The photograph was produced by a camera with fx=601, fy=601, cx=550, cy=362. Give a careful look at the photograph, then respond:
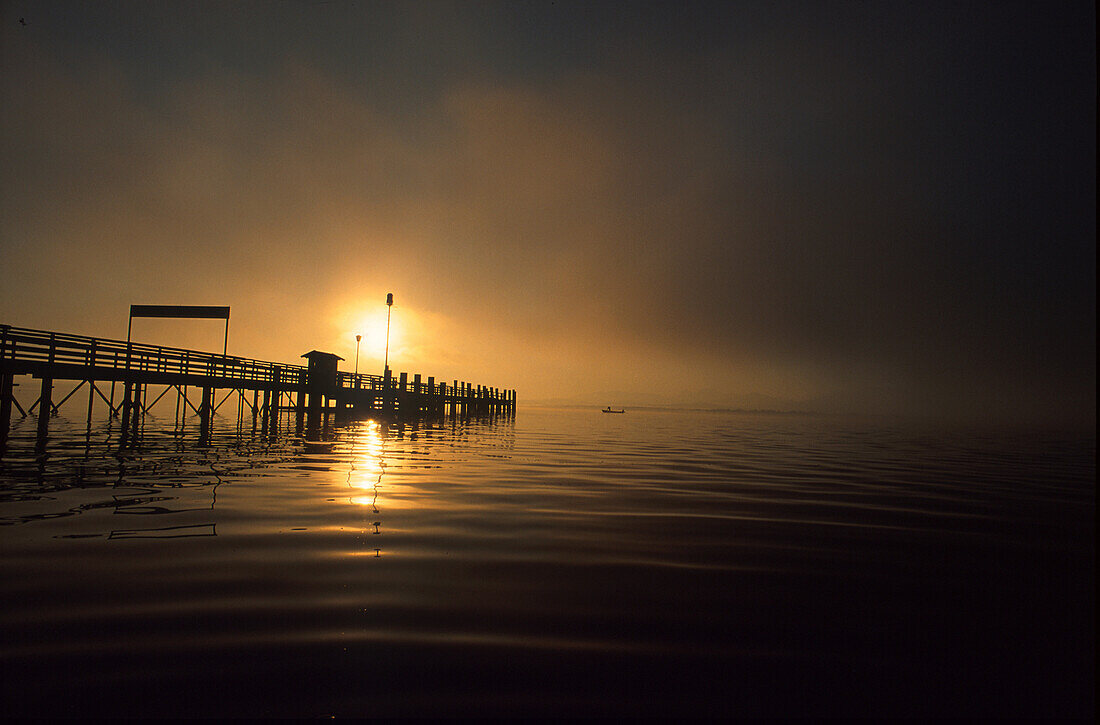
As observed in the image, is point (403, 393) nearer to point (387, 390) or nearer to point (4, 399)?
point (387, 390)


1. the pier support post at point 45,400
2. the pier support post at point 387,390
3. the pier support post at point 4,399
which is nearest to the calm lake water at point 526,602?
the pier support post at point 4,399

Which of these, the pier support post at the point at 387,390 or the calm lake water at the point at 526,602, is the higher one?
the pier support post at the point at 387,390

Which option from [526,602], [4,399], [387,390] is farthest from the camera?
[387,390]

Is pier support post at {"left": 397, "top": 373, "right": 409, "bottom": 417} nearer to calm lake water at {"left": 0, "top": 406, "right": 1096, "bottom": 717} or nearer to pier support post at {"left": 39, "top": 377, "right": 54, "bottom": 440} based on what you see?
pier support post at {"left": 39, "top": 377, "right": 54, "bottom": 440}

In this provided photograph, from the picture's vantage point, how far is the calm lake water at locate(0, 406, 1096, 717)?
2.86 m

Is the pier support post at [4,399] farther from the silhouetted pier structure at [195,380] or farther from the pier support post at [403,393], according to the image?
the pier support post at [403,393]

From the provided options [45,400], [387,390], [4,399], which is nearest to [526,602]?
[4,399]

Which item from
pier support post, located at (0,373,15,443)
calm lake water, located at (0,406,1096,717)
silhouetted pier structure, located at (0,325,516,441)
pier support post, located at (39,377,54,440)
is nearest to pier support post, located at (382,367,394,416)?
silhouetted pier structure, located at (0,325,516,441)

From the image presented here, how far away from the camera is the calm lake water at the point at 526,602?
2.86 metres

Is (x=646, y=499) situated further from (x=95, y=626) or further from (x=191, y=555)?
(x=95, y=626)

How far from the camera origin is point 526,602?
4098 mm

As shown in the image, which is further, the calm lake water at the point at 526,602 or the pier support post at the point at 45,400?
the pier support post at the point at 45,400

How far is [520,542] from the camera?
582cm

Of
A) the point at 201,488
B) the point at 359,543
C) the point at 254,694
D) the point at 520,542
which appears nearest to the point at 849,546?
the point at 520,542
